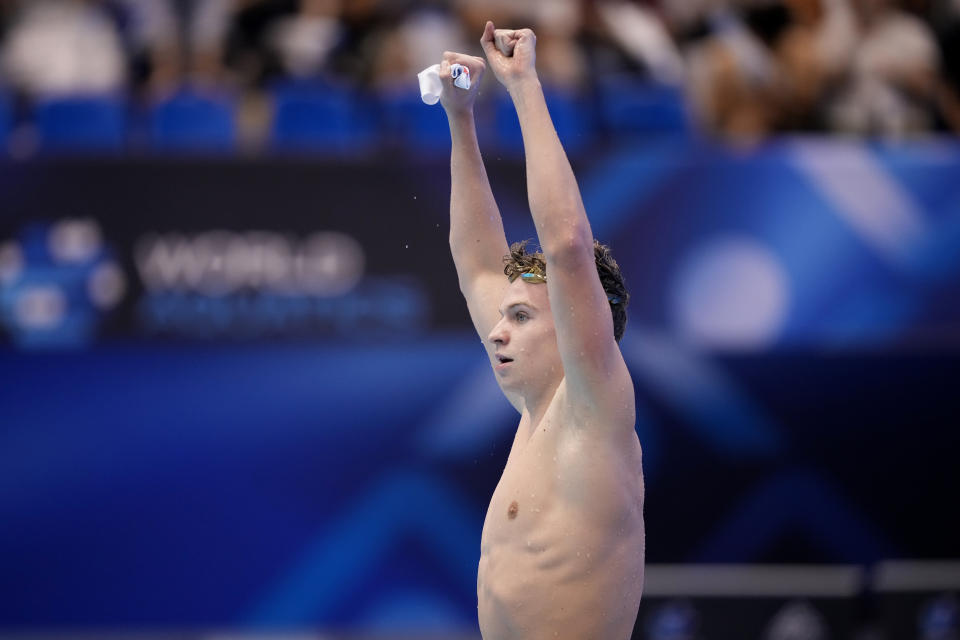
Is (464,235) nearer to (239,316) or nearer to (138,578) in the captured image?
(239,316)

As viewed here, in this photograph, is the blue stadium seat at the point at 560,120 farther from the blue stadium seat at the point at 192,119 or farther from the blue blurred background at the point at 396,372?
the blue stadium seat at the point at 192,119

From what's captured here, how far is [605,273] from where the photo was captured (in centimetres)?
300

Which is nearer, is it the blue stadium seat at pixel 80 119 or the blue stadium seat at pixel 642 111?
the blue stadium seat at pixel 80 119

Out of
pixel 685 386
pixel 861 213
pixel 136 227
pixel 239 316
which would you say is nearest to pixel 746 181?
pixel 861 213

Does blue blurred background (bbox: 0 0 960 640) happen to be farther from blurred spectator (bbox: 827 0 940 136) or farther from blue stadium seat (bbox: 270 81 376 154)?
blurred spectator (bbox: 827 0 940 136)

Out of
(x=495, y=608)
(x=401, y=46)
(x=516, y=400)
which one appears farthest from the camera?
(x=401, y=46)

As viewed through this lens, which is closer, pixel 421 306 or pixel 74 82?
pixel 421 306

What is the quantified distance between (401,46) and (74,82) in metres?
1.82

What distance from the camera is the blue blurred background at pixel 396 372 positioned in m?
5.99

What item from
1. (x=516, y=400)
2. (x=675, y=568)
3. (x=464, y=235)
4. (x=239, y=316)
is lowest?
(x=675, y=568)

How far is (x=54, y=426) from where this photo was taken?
598 centimetres

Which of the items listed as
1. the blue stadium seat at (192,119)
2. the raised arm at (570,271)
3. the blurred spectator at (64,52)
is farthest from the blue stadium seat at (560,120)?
the raised arm at (570,271)

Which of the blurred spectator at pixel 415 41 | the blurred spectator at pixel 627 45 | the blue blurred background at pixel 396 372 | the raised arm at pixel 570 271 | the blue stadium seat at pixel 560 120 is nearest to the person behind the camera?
the raised arm at pixel 570 271

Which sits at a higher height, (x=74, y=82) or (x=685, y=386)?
(x=74, y=82)
